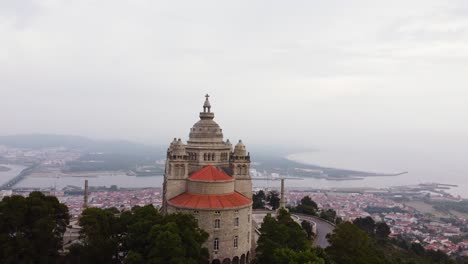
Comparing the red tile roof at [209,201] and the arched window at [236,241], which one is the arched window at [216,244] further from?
the red tile roof at [209,201]

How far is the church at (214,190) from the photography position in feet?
110

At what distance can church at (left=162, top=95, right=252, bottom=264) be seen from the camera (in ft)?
110

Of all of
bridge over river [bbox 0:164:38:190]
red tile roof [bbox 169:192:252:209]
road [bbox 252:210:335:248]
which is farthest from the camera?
bridge over river [bbox 0:164:38:190]

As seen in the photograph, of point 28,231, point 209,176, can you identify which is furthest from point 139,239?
point 209,176

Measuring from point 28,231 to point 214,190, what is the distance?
48.9 feet

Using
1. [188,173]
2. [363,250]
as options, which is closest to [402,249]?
[363,250]

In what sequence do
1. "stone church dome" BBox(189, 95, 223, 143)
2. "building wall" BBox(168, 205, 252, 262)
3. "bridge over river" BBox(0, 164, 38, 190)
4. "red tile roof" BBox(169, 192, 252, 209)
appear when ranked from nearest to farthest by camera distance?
1. "building wall" BBox(168, 205, 252, 262)
2. "red tile roof" BBox(169, 192, 252, 209)
3. "stone church dome" BBox(189, 95, 223, 143)
4. "bridge over river" BBox(0, 164, 38, 190)

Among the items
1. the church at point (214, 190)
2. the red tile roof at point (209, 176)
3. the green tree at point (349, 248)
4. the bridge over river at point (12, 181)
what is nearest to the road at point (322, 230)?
the church at point (214, 190)

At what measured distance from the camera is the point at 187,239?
26844 millimetres

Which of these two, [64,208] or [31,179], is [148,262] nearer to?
[64,208]

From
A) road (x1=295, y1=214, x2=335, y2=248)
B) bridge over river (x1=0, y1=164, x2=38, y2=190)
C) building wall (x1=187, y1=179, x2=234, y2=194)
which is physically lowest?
bridge over river (x1=0, y1=164, x2=38, y2=190)

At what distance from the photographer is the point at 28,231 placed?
27.7 metres

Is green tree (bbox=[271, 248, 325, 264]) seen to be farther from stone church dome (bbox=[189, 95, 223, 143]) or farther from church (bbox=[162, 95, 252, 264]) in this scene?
stone church dome (bbox=[189, 95, 223, 143])

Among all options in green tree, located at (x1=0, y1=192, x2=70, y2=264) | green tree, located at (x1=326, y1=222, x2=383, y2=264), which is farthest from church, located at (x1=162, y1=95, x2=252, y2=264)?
green tree, located at (x1=0, y1=192, x2=70, y2=264)
